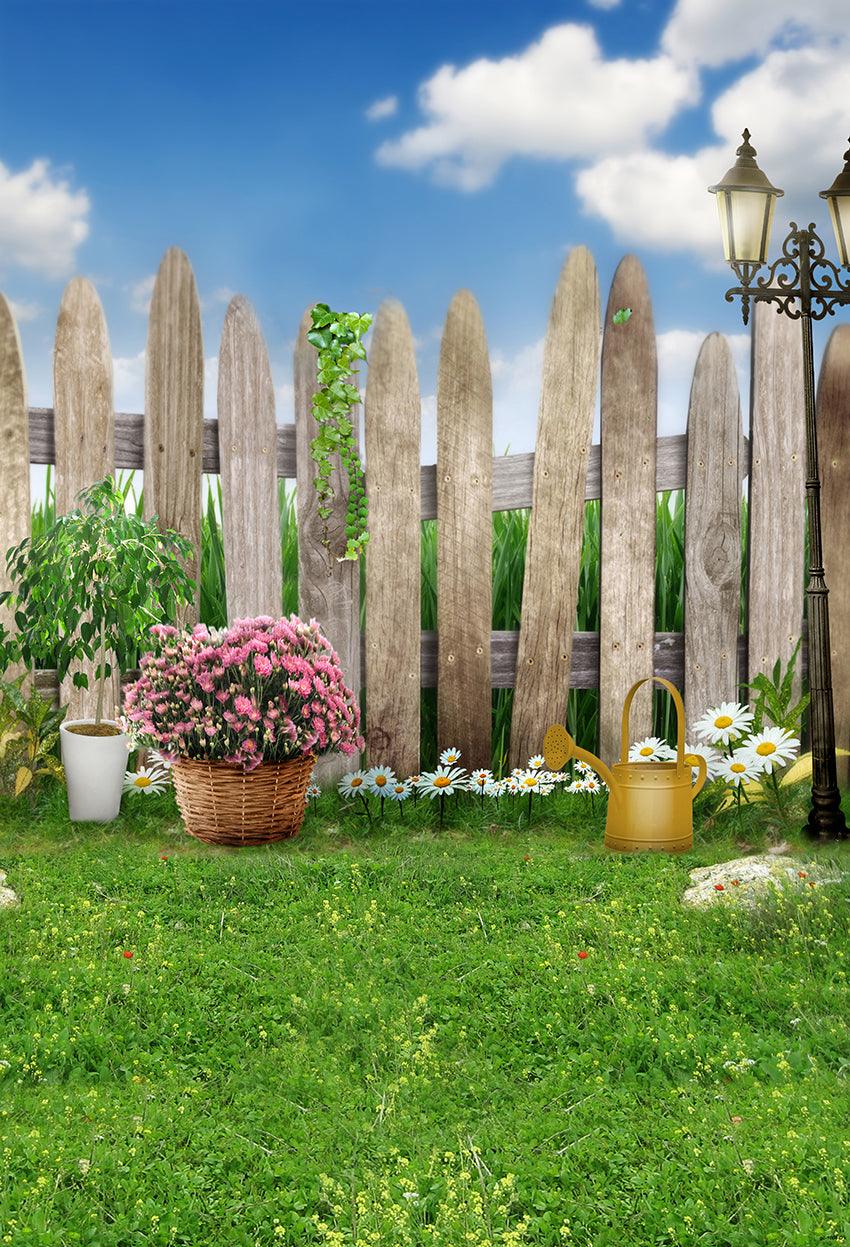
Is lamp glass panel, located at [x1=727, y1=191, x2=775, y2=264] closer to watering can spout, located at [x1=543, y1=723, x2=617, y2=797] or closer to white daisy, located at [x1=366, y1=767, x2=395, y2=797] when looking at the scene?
watering can spout, located at [x1=543, y1=723, x2=617, y2=797]

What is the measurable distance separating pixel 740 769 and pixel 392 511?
6.77 feet

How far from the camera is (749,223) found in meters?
4.86

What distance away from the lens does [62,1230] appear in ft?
7.33

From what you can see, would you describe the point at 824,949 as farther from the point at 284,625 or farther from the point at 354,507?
the point at 354,507

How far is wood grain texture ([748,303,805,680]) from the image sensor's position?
5848 mm

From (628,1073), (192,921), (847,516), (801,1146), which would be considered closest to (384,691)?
(192,921)

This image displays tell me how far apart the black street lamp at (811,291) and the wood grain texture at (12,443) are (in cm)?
339

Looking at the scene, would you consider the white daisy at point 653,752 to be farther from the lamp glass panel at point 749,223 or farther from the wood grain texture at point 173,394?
the wood grain texture at point 173,394

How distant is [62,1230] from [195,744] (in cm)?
272

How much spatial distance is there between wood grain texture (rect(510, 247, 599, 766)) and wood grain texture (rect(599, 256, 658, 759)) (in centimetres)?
11

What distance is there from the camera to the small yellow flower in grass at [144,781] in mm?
5531

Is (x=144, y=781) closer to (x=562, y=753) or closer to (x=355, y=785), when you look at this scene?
(x=355, y=785)

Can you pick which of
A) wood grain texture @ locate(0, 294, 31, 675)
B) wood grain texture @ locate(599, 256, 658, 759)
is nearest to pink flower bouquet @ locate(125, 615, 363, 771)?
wood grain texture @ locate(0, 294, 31, 675)

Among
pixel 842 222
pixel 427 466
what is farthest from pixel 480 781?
pixel 842 222
